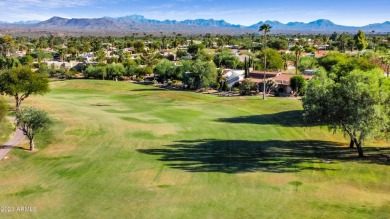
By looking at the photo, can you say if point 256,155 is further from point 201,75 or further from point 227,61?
point 227,61

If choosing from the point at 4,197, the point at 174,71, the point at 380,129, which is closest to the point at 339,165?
the point at 380,129

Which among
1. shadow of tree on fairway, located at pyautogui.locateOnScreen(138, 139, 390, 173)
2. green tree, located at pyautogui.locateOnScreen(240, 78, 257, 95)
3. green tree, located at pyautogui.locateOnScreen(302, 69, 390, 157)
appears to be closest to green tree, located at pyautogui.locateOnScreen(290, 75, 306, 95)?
green tree, located at pyautogui.locateOnScreen(240, 78, 257, 95)

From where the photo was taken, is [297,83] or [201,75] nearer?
[297,83]

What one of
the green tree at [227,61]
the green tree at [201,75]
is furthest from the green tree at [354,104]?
the green tree at [227,61]

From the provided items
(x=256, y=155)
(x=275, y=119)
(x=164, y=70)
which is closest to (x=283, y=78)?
(x=275, y=119)

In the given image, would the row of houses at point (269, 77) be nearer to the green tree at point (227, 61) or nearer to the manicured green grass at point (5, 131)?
the green tree at point (227, 61)

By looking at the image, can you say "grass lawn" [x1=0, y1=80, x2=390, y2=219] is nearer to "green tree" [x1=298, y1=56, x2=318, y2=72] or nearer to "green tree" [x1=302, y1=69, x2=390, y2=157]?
"green tree" [x1=302, y1=69, x2=390, y2=157]
